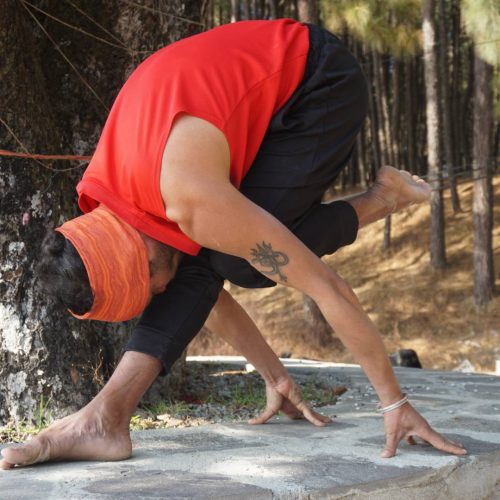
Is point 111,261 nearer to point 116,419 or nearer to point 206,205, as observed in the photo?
point 206,205

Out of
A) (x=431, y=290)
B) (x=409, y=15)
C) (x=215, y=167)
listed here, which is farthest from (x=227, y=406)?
(x=409, y=15)

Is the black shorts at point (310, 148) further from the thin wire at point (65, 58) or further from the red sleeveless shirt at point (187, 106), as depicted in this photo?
the thin wire at point (65, 58)

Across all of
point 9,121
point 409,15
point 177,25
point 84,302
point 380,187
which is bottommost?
point 84,302

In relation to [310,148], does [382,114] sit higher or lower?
higher

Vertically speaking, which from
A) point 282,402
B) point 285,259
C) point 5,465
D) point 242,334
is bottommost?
point 282,402

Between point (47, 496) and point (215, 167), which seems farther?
point (215, 167)

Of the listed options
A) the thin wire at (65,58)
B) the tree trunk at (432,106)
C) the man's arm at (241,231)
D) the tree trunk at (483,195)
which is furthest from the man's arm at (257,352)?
the tree trunk at (432,106)

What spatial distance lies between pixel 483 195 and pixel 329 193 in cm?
708

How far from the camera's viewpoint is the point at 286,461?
2.35 meters

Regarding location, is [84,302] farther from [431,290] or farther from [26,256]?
[431,290]

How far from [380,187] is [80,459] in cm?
132

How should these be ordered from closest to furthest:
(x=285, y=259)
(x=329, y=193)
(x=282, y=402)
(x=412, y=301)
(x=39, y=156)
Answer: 1. (x=285, y=259)
2. (x=282, y=402)
3. (x=39, y=156)
4. (x=412, y=301)
5. (x=329, y=193)

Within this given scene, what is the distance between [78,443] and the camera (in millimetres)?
2346

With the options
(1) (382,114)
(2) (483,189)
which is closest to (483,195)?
(2) (483,189)
